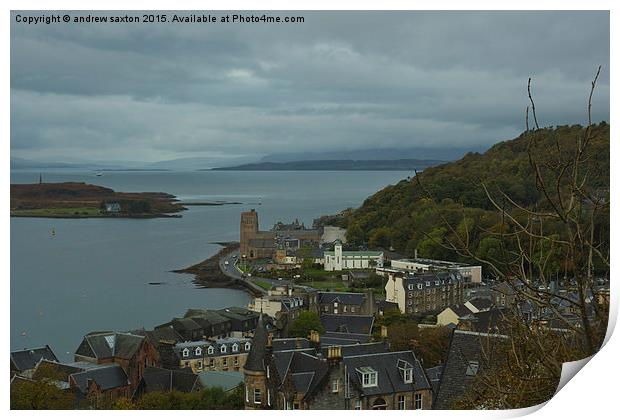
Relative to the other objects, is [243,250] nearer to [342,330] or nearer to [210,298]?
[210,298]

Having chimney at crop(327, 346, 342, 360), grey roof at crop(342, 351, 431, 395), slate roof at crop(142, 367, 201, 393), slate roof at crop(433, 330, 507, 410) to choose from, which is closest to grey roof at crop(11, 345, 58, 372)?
slate roof at crop(142, 367, 201, 393)

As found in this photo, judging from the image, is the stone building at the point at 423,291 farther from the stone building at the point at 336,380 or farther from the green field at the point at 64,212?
the green field at the point at 64,212

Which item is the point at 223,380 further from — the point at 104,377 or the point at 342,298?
the point at 342,298

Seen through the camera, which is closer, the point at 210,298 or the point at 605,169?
the point at 605,169

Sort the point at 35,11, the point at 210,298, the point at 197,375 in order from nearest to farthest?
the point at 35,11, the point at 197,375, the point at 210,298

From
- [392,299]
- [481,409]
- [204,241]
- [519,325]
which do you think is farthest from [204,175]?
[519,325]

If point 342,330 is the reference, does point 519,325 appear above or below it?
above

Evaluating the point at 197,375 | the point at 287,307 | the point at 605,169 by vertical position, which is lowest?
the point at 197,375
